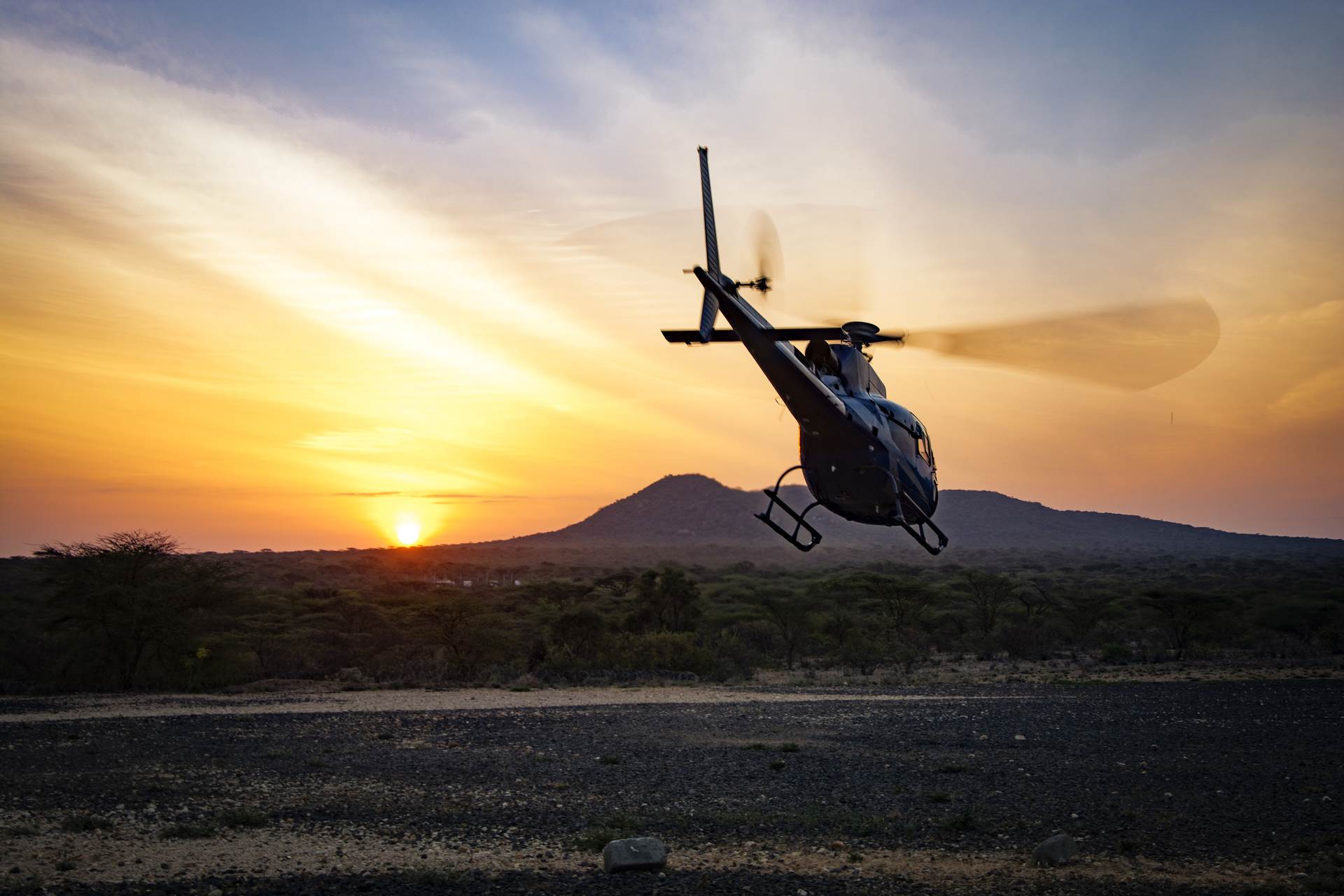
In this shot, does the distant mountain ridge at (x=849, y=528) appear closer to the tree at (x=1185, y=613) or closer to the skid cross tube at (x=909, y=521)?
the tree at (x=1185, y=613)

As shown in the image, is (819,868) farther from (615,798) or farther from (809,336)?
(809,336)

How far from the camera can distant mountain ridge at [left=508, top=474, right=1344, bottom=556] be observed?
16530cm

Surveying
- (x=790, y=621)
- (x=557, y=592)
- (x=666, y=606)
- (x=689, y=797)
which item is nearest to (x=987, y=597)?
(x=790, y=621)

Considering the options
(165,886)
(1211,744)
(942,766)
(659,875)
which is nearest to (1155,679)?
(1211,744)

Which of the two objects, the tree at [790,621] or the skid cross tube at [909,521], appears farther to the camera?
the tree at [790,621]

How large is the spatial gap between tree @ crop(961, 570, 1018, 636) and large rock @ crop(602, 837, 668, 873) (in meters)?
28.2

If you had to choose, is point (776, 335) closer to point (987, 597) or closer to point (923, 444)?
point (923, 444)

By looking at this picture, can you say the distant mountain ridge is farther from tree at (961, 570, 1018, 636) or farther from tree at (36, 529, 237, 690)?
tree at (36, 529, 237, 690)

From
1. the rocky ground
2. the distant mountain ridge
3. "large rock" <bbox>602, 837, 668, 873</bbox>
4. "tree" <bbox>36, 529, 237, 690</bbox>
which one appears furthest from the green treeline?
the distant mountain ridge

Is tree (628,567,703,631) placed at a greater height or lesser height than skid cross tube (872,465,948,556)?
lesser

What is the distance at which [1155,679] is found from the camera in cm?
2555

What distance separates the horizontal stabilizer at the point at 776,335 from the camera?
41.9 ft

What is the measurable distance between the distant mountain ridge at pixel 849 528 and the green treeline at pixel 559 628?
371 ft

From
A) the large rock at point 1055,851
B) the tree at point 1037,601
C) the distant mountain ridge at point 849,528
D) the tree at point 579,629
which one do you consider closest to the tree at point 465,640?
the tree at point 579,629
